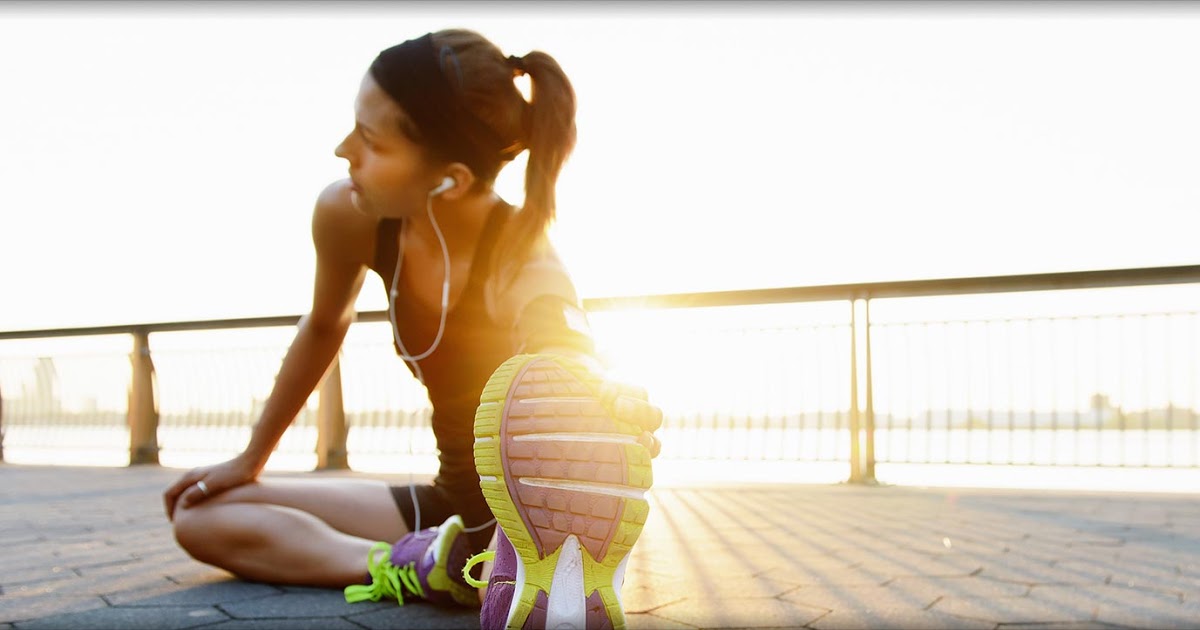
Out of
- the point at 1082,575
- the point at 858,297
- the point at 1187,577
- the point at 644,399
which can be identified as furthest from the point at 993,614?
the point at 858,297

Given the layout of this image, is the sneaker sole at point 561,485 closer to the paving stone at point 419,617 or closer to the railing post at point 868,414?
the paving stone at point 419,617

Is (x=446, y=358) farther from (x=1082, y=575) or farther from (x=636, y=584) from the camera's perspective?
(x=1082, y=575)

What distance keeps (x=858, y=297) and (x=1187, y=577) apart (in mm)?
3302

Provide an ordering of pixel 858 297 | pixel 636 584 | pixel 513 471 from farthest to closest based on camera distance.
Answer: pixel 858 297 → pixel 636 584 → pixel 513 471

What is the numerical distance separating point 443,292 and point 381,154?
14.8 inches

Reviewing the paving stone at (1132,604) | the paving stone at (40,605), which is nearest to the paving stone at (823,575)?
the paving stone at (1132,604)

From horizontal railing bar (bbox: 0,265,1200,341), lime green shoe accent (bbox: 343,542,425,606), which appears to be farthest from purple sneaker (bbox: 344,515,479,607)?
horizontal railing bar (bbox: 0,265,1200,341)

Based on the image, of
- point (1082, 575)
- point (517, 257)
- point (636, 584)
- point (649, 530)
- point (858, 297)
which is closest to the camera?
point (517, 257)

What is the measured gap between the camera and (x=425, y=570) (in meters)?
1.81

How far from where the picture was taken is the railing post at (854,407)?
536 cm

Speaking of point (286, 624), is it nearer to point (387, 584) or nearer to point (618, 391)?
point (387, 584)

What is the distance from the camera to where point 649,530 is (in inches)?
131

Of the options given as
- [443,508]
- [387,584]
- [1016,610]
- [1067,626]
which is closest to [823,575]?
[1016,610]

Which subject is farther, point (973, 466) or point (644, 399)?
point (973, 466)
